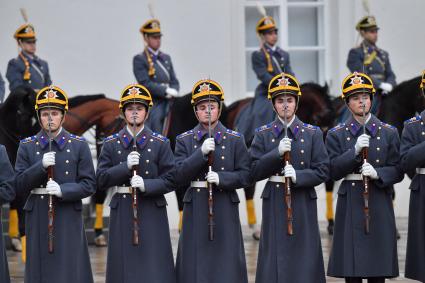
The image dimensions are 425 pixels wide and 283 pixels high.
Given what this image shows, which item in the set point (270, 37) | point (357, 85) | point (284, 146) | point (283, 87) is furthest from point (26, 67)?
point (284, 146)

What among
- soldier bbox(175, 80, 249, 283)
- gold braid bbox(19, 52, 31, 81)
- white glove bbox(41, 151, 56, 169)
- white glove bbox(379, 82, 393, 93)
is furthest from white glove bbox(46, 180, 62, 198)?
white glove bbox(379, 82, 393, 93)

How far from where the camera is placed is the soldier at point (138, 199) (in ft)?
36.8

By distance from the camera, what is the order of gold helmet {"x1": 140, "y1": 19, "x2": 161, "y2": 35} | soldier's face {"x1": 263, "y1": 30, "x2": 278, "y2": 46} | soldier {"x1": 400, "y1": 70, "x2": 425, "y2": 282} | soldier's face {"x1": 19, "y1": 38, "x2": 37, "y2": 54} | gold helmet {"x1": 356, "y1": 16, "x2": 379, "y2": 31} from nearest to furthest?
soldier {"x1": 400, "y1": 70, "x2": 425, "y2": 282}, gold helmet {"x1": 140, "y1": 19, "x2": 161, "y2": 35}, soldier's face {"x1": 19, "y1": 38, "x2": 37, "y2": 54}, soldier's face {"x1": 263, "y1": 30, "x2": 278, "y2": 46}, gold helmet {"x1": 356, "y1": 16, "x2": 379, "y2": 31}

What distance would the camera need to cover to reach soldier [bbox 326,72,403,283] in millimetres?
11430

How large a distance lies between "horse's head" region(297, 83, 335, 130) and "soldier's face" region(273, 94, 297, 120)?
5.02 meters

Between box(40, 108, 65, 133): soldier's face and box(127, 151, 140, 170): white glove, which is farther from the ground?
box(40, 108, 65, 133): soldier's face

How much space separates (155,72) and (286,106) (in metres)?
5.50

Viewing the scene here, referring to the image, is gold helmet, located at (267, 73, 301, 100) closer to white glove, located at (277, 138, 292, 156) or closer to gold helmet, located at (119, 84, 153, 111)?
white glove, located at (277, 138, 292, 156)

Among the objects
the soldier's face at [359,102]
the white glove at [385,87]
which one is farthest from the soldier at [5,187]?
the white glove at [385,87]

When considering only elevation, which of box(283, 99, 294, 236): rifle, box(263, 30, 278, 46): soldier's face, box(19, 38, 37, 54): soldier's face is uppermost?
box(263, 30, 278, 46): soldier's face

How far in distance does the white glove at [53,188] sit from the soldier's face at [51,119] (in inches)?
20.2

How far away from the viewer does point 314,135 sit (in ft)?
37.6

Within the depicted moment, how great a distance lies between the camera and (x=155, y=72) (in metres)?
16.8

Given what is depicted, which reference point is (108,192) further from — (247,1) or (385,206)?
(385,206)
